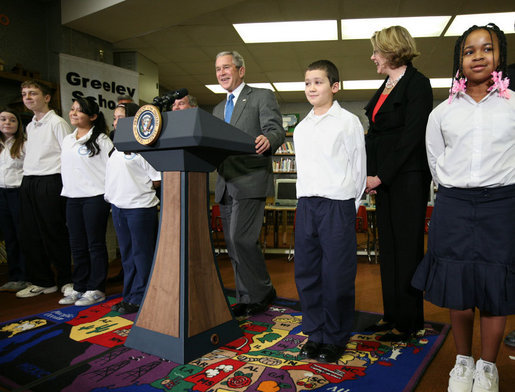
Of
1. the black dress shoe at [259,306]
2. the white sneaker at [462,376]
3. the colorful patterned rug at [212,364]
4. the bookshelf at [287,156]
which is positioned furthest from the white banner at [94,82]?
the white sneaker at [462,376]

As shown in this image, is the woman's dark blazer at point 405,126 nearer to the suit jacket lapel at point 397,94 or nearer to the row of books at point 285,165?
the suit jacket lapel at point 397,94

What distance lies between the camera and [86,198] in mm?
2850

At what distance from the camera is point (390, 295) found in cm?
208

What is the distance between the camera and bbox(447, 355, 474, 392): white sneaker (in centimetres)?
148

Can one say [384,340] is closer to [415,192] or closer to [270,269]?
[415,192]

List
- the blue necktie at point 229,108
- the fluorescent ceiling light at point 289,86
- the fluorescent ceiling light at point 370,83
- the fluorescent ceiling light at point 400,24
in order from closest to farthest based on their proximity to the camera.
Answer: the blue necktie at point 229,108 < the fluorescent ceiling light at point 400,24 < the fluorescent ceiling light at point 370,83 < the fluorescent ceiling light at point 289,86

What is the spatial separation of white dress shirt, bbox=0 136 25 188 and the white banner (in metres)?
1.52

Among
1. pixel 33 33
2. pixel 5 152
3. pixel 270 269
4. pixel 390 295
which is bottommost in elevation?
pixel 270 269

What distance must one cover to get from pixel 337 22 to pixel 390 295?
4.27m

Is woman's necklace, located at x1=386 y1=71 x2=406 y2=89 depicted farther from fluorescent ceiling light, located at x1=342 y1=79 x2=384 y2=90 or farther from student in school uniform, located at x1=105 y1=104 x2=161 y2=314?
fluorescent ceiling light, located at x1=342 y1=79 x2=384 y2=90

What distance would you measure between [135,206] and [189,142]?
3.68ft

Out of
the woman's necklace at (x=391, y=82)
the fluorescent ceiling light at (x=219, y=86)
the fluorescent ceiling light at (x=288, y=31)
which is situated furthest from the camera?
the fluorescent ceiling light at (x=219, y=86)

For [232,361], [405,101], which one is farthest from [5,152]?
[405,101]

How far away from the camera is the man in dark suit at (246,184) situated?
246 cm
